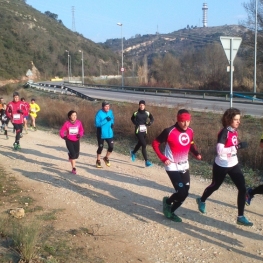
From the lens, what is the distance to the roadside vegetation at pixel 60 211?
16.1ft

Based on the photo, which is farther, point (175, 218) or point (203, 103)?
point (203, 103)

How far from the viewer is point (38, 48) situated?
9838 cm

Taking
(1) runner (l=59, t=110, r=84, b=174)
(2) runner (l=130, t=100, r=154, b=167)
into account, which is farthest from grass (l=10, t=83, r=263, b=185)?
(1) runner (l=59, t=110, r=84, b=174)

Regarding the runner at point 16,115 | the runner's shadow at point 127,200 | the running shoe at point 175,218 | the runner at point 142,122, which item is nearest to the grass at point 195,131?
the runner at point 142,122

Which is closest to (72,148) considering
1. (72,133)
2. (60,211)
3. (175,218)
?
(72,133)

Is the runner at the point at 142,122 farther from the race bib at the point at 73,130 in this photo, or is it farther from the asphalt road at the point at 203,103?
the asphalt road at the point at 203,103

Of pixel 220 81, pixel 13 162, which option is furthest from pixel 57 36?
pixel 13 162

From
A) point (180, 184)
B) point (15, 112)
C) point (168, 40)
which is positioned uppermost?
point (168, 40)

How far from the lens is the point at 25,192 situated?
8211 millimetres

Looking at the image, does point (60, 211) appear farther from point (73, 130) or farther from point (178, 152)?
point (73, 130)

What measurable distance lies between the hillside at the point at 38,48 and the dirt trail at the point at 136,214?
75.0 meters

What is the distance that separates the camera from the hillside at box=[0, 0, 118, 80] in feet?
288

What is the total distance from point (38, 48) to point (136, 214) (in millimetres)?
96399

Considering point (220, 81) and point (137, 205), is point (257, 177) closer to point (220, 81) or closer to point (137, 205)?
point (137, 205)
